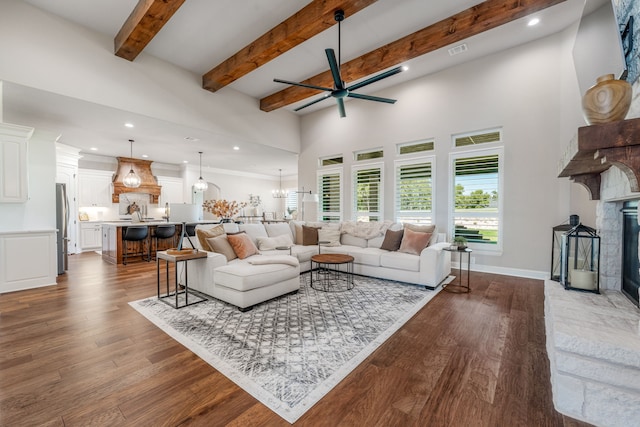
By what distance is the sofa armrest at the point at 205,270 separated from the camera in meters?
3.43

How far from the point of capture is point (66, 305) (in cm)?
336

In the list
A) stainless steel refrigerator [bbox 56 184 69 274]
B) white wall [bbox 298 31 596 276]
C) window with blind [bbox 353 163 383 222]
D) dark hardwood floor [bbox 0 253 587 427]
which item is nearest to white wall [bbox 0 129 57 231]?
stainless steel refrigerator [bbox 56 184 69 274]

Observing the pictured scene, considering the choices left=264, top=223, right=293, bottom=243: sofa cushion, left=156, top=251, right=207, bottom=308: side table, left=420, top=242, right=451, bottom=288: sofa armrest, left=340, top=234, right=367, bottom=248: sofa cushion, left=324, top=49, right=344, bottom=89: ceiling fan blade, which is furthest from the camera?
left=340, top=234, right=367, bottom=248: sofa cushion

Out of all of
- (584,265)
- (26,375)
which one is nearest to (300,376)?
(26,375)

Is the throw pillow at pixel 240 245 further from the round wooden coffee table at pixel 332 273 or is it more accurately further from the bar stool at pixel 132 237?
the bar stool at pixel 132 237

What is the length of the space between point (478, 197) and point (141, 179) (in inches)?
385

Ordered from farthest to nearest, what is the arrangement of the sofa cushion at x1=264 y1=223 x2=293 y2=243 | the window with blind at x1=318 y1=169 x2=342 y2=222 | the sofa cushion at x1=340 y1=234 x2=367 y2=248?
the window with blind at x1=318 y1=169 x2=342 y2=222 → the sofa cushion at x1=340 y1=234 x2=367 y2=248 → the sofa cushion at x1=264 y1=223 x2=293 y2=243

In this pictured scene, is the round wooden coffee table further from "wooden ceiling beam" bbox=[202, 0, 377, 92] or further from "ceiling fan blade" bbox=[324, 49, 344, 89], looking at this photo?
"wooden ceiling beam" bbox=[202, 0, 377, 92]

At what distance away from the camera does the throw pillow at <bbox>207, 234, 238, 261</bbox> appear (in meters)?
3.75

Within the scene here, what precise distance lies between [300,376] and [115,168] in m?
9.91

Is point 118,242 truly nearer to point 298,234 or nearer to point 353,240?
point 298,234

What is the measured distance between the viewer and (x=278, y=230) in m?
5.07

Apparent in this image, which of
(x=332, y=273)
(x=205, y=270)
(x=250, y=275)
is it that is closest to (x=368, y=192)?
(x=332, y=273)

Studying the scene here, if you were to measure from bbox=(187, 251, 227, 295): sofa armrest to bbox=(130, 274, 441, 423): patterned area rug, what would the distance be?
28 centimetres
